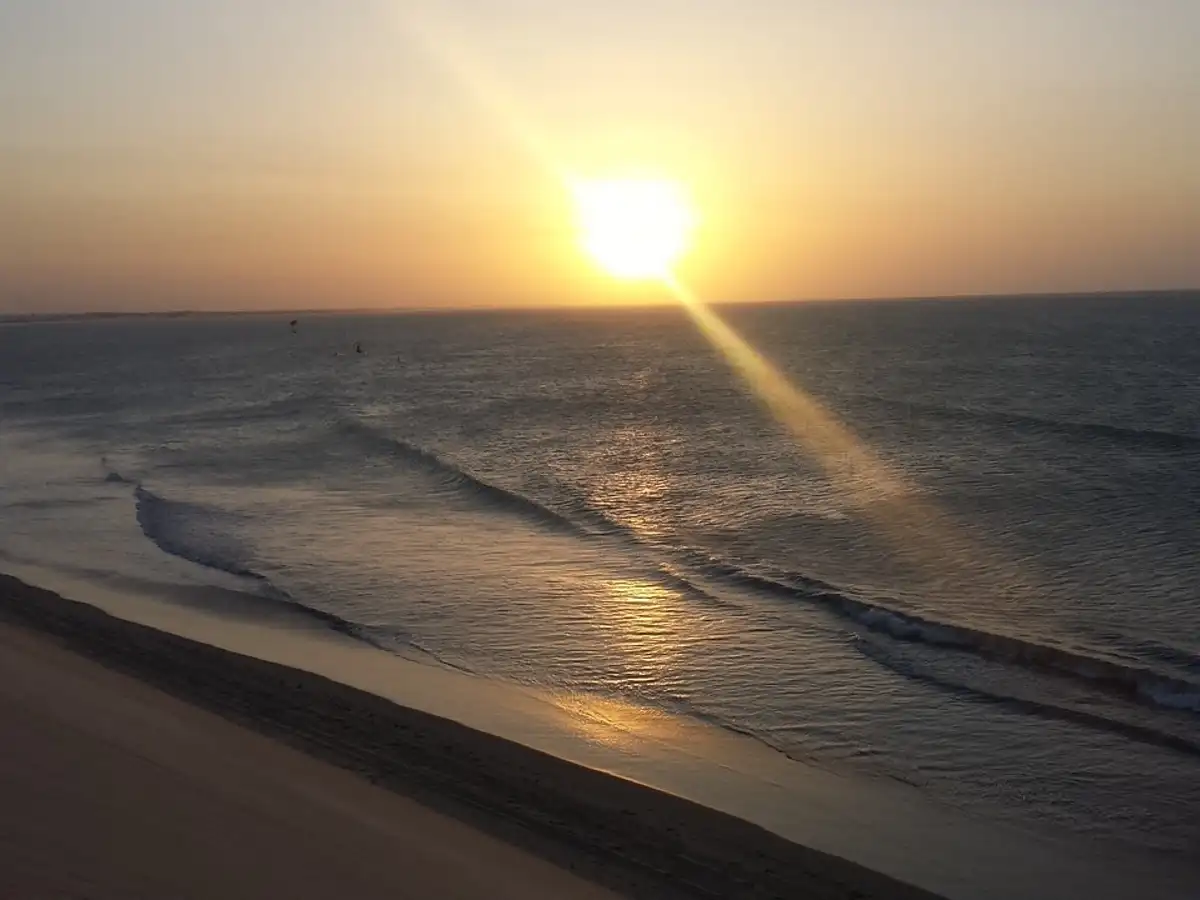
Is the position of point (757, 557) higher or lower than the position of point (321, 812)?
higher

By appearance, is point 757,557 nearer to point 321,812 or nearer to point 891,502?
point 891,502

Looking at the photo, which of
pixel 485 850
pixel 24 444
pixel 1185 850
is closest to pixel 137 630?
pixel 485 850

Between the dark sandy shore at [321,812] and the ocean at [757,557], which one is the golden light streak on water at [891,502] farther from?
the dark sandy shore at [321,812]

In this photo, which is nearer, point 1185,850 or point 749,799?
point 1185,850

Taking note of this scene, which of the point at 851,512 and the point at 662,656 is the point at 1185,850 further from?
the point at 851,512

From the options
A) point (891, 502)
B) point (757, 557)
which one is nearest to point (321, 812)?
point (757, 557)

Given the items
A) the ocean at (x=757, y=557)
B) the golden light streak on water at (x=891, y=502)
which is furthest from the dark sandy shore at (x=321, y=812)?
the golden light streak on water at (x=891, y=502)

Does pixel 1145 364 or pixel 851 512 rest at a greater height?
pixel 1145 364

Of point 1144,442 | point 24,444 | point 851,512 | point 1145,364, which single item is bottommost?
point 24,444

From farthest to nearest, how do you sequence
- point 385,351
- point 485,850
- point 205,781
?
1. point 385,351
2. point 205,781
3. point 485,850
